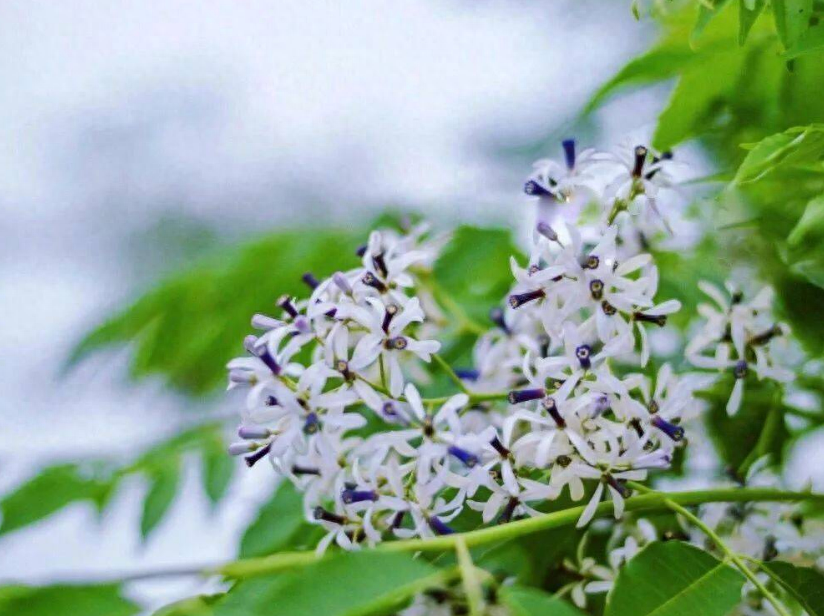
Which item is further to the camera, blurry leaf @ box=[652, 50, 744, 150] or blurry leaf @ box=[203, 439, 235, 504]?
blurry leaf @ box=[203, 439, 235, 504]

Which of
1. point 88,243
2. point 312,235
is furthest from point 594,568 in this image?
point 88,243

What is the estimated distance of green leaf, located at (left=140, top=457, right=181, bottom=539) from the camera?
1534 millimetres

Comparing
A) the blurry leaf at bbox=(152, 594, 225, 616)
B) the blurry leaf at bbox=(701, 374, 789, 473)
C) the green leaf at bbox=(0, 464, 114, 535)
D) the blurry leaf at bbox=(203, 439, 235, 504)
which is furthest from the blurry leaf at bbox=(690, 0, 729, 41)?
the green leaf at bbox=(0, 464, 114, 535)

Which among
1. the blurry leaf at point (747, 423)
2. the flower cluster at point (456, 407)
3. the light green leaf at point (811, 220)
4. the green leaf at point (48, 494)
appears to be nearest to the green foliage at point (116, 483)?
the green leaf at point (48, 494)

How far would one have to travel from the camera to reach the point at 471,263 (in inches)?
62.9

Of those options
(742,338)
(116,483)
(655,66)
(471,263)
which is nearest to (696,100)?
(655,66)

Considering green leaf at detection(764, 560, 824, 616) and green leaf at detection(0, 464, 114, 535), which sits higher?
green leaf at detection(0, 464, 114, 535)

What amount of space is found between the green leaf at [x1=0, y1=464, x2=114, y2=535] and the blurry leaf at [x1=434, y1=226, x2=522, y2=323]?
58 centimetres

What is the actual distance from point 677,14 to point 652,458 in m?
0.91

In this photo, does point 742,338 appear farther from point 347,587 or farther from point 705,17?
point 347,587

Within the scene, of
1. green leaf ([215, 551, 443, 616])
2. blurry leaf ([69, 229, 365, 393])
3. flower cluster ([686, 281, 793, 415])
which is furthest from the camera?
blurry leaf ([69, 229, 365, 393])

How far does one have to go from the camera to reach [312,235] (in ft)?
5.69

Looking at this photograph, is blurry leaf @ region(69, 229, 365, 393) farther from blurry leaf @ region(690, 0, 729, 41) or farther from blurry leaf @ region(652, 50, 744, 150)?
blurry leaf @ region(690, 0, 729, 41)

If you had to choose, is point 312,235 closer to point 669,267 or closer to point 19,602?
point 669,267
